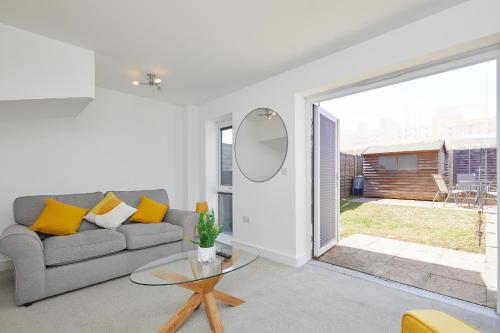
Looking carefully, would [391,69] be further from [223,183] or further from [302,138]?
[223,183]

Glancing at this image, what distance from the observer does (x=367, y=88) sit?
8.83 feet

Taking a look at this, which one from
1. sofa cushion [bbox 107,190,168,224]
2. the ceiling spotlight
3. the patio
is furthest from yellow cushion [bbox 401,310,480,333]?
the ceiling spotlight

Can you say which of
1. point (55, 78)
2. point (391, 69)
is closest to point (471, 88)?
point (391, 69)

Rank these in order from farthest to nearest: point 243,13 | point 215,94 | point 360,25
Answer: point 215,94
point 360,25
point 243,13

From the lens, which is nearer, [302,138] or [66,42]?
[66,42]

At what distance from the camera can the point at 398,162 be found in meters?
3.18

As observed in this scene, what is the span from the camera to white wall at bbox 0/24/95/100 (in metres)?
2.16

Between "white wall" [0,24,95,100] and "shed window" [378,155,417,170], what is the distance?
355 cm

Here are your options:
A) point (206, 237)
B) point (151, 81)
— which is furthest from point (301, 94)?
point (206, 237)

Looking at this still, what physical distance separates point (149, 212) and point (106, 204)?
0.51 meters

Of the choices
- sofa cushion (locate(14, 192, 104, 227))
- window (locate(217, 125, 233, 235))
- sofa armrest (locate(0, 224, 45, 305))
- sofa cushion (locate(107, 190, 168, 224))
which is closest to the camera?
sofa armrest (locate(0, 224, 45, 305))

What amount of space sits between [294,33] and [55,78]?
230cm

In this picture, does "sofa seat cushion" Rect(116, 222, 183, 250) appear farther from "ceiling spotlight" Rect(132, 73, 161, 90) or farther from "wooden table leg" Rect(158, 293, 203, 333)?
"ceiling spotlight" Rect(132, 73, 161, 90)

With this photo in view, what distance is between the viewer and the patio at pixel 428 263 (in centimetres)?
232
